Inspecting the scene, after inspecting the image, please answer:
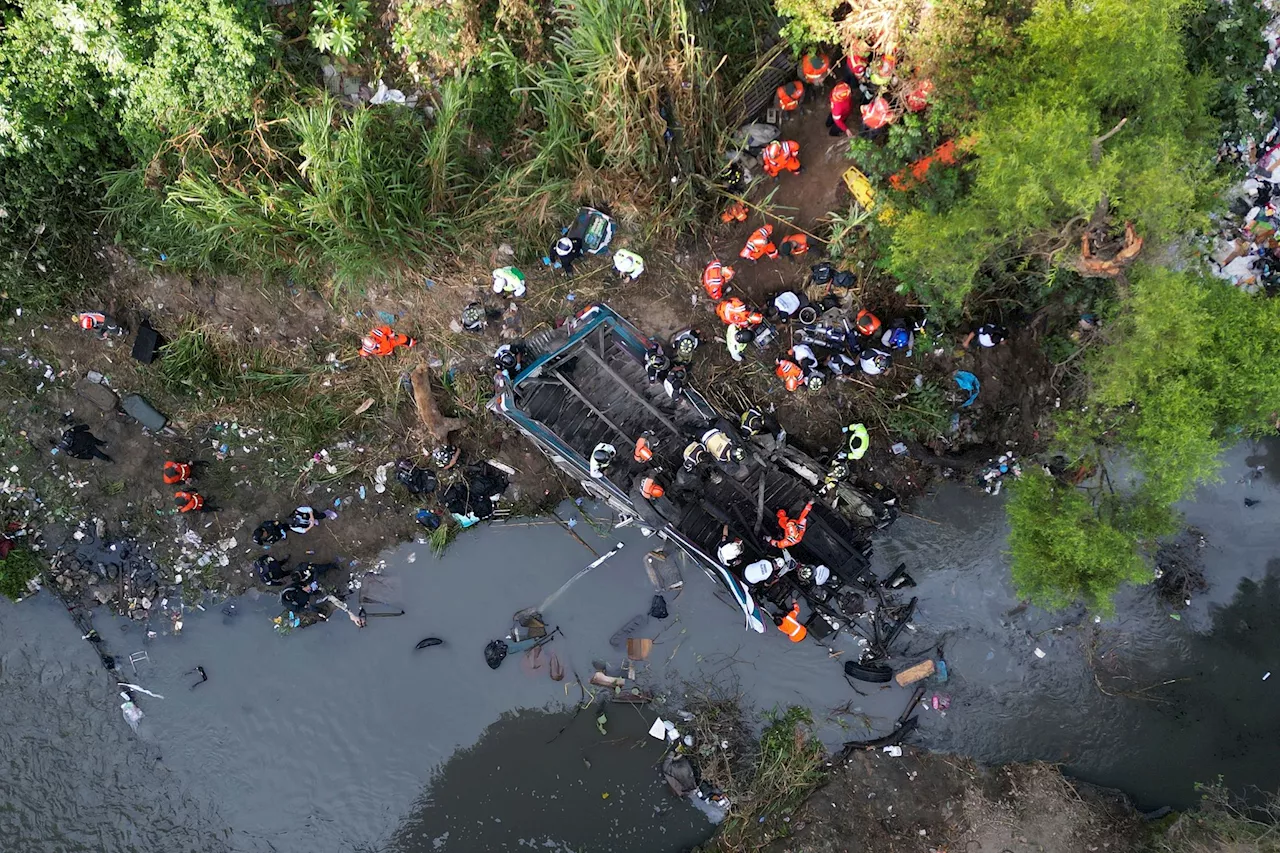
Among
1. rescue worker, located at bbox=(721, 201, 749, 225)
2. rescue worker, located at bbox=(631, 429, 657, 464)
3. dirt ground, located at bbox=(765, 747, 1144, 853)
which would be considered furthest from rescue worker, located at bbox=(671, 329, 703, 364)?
dirt ground, located at bbox=(765, 747, 1144, 853)

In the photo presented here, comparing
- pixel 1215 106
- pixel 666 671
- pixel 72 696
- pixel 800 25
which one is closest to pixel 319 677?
pixel 72 696

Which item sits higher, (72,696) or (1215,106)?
(1215,106)

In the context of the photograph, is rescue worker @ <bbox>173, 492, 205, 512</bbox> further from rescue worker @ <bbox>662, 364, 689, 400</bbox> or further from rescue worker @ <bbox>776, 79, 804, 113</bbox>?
rescue worker @ <bbox>776, 79, 804, 113</bbox>

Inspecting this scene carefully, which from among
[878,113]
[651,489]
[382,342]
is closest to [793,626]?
[651,489]

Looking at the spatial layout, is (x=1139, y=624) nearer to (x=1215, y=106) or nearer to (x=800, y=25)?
(x=1215, y=106)

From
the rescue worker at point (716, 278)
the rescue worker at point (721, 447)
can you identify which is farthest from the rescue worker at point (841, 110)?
the rescue worker at point (721, 447)

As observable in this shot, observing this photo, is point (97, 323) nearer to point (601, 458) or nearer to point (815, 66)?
Result: point (601, 458)
